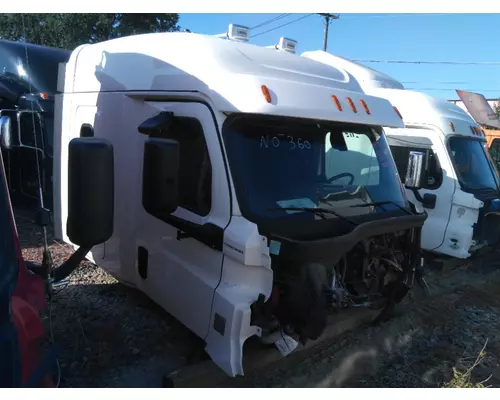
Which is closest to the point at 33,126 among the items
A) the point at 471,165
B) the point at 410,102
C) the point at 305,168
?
the point at 305,168

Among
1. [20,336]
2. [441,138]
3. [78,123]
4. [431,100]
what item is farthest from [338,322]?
[431,100]

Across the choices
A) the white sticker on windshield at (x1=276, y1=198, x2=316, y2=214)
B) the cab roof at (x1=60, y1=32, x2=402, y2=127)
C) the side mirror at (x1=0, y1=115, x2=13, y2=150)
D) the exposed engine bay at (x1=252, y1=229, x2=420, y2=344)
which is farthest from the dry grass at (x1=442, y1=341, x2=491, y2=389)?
the side mirror at (x1=0, y1=115, x2=13, y2=150)

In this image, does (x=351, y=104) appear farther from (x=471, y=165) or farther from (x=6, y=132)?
(x=471, y=165)

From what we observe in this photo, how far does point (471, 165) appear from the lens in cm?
Answer: 682

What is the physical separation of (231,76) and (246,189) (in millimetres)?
791

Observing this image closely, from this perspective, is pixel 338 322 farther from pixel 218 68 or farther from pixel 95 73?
pixel 95 73

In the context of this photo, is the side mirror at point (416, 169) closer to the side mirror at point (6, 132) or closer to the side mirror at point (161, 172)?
the side mirror at point (161, 172)

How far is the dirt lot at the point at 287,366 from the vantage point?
3.61 metres

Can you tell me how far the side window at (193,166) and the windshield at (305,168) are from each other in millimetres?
277

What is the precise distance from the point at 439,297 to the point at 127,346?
396cm

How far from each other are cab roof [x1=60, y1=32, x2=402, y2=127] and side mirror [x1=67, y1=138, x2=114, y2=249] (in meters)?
1.15

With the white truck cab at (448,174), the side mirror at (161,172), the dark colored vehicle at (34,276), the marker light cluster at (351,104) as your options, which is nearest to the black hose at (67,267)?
the dark colored vehicle at (34,276)

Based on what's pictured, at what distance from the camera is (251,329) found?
2.98 m

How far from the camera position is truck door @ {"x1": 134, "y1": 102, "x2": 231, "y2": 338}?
3.20 metres
